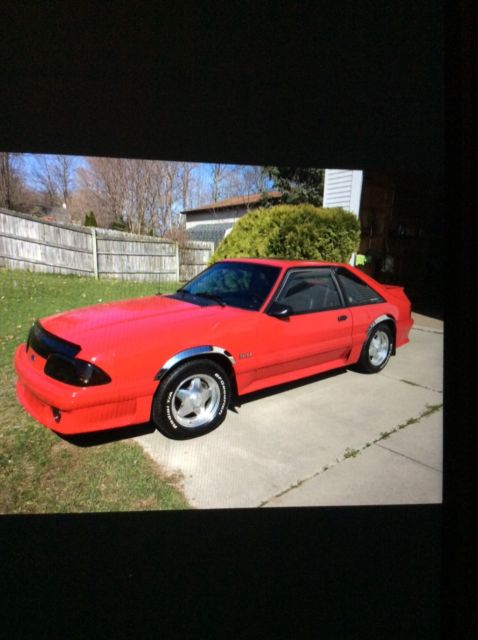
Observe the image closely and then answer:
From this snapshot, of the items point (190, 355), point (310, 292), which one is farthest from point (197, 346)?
point (310, 292)

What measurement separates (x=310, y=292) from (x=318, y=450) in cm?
134

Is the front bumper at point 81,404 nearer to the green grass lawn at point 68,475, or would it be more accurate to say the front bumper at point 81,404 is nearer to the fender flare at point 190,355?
the fender flare at point 190,355

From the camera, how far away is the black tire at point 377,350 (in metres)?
3.52

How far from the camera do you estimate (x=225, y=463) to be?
84.2 inches

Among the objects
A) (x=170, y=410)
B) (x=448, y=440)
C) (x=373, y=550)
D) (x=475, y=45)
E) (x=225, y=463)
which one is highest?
(x=475, y=45)

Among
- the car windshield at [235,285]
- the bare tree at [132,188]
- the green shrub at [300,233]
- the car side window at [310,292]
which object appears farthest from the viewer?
the green shrub at [300,233]

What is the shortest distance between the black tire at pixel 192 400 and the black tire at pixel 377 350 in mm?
1699

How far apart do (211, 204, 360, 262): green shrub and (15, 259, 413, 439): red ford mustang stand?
2367 millimetres

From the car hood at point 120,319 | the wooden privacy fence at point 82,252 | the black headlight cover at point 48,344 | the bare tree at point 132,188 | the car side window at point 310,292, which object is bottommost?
the black headlight cover at point 48,344

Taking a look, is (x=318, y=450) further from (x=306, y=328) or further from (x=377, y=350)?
(x=377, y=350)

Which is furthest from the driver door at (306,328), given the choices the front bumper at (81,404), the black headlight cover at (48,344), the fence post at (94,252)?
the fence post at (94,252)

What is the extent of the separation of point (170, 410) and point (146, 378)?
285 mm

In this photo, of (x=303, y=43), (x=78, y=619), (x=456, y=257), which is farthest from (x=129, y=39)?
(x=78, y=619)

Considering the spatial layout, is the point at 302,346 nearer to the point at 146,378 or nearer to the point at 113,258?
the point at 146,378
